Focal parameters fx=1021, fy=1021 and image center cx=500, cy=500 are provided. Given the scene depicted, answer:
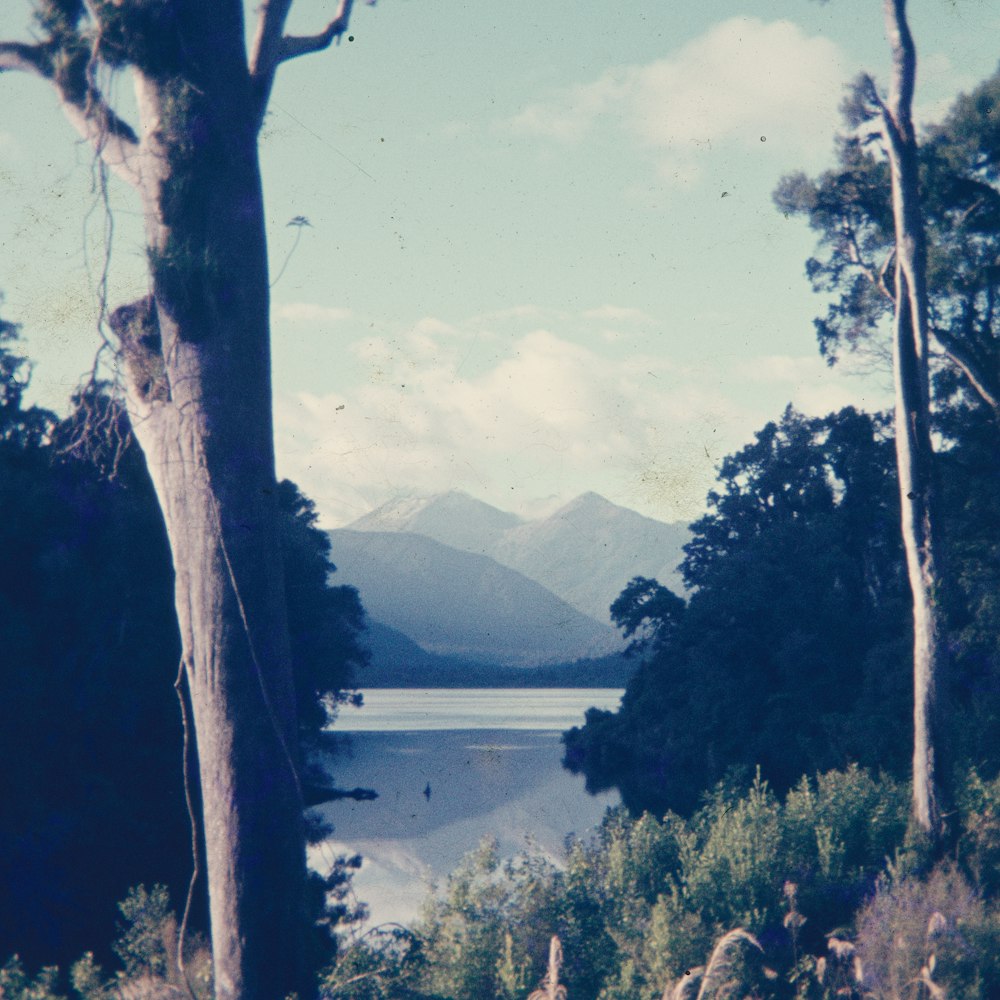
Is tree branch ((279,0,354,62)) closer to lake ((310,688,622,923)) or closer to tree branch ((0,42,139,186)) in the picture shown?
tree branch ((0,42,139,186))

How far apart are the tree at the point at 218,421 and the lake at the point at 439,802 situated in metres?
1.99

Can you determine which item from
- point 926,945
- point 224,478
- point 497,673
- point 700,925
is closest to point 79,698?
point 700,925

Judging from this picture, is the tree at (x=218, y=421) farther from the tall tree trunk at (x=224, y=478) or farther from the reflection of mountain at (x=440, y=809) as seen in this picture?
the reflection of mountain at (x=440, y=809)

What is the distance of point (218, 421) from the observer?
4.54 metres

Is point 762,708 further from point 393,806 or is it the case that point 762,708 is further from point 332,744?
point 393,806

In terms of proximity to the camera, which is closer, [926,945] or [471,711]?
[926,945]

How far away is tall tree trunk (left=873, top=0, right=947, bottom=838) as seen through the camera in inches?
356

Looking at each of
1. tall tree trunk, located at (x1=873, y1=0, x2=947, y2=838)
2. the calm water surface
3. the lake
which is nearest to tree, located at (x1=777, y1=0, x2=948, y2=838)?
tall tree trunk, located at (x1=873, y1=0, x2=947, y2=838)

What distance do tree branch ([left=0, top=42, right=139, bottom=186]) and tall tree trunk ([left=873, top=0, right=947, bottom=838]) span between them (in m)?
6.93

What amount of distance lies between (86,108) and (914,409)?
741cm

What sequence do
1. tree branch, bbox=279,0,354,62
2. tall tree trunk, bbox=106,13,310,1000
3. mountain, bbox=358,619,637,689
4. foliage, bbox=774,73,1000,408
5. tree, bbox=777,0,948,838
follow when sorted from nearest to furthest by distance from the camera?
tall tree trunk, bbox=106,13,310,1000 → tree branch, bbox=279,0,354,62 → tree, bbox=777,0,948,838 → foliage, bbox=774,73,1000,408 → mountain, bbox=358,619,637,689

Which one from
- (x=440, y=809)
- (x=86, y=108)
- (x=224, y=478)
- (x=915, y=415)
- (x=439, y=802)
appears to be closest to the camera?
(x=224, y=478)

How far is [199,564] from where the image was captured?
14.7ft

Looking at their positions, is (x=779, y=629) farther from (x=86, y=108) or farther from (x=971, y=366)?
(x=86, y=108)
